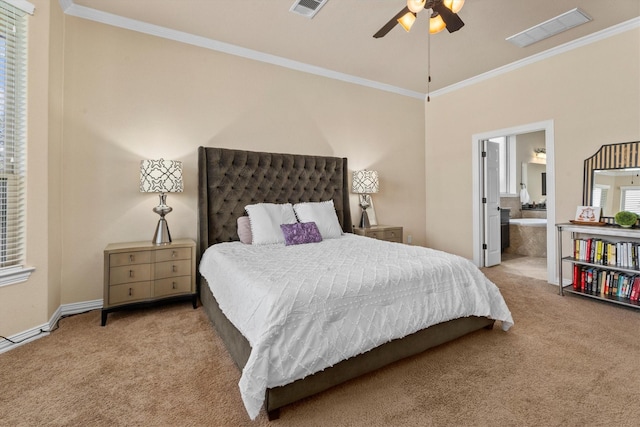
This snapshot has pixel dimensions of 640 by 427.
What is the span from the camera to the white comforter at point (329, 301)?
1439 mm

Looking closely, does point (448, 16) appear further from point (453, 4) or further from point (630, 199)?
point (630, 199)

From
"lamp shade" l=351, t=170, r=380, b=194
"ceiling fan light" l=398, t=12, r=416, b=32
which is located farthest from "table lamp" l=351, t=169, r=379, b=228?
"ceiling fan light" l=398, t=12, r=416, b=32

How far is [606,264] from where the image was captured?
3098 mm

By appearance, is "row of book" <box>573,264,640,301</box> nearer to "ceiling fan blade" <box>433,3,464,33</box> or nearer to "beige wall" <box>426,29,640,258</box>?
"beige wall" <box>426,29,640,258</box>

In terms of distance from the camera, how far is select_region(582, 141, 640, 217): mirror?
3.14 m

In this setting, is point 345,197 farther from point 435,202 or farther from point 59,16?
point 59,16

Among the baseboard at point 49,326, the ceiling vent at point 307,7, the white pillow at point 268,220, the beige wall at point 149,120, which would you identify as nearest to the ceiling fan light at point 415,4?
the ceiling vent at point 307,7

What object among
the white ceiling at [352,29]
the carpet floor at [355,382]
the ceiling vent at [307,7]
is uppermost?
the white ceiling at [352,29]

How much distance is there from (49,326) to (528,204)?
321 inches

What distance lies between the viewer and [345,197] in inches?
164

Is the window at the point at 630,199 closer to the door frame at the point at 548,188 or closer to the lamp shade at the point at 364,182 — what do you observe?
the door frame at the point at 548,188

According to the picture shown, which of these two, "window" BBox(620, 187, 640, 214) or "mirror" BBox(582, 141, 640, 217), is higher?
"mirror" BBox(582, 141, 640, 217)

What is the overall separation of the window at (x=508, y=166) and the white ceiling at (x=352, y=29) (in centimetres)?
323

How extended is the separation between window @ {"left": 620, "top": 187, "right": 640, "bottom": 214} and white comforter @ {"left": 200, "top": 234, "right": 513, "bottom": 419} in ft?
7.07
